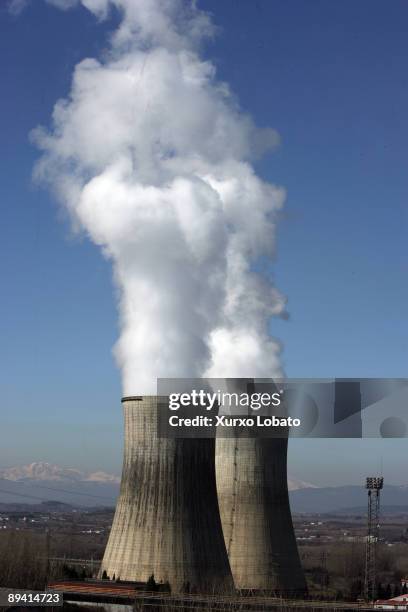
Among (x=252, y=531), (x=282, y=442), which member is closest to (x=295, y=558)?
(x=252, y=531)

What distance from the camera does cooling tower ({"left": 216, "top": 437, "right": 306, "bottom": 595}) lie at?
2572 cm

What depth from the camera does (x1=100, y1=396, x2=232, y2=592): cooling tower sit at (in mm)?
22172

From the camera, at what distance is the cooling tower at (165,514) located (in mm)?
22172

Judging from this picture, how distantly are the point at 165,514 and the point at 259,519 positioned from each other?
4.59 m

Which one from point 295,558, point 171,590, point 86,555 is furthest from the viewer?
point 86,555

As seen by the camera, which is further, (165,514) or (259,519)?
(259,519)

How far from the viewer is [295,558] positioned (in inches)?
1037

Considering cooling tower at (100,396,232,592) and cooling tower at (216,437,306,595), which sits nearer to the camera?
cooling tower at (100,396,232,592)

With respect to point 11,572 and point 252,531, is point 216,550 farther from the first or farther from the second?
point 11,572

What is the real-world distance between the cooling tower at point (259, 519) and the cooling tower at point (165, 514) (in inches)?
106

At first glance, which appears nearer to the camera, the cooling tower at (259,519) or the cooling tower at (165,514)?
the cooling tower at (165,514)

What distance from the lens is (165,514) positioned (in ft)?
72.8

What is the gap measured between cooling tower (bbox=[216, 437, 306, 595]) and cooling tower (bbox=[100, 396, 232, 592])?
8.87ft

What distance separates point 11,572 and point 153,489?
675 cm
